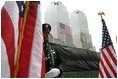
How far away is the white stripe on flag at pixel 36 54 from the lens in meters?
0.63

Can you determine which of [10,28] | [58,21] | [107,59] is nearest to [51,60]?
[10,28]

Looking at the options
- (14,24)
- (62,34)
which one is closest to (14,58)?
(14,24)

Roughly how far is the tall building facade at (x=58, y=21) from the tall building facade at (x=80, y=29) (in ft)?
5.25

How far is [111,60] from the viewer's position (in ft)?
5.21

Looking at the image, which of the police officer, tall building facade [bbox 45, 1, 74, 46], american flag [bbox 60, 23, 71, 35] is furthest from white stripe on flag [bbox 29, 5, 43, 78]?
american flag [bbox 60, 23, 71, 35]

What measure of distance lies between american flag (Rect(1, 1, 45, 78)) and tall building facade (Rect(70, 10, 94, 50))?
27.3 ft

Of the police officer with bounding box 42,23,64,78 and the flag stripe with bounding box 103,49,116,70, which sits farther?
the flag stripe with bounding box 103,49,116,70

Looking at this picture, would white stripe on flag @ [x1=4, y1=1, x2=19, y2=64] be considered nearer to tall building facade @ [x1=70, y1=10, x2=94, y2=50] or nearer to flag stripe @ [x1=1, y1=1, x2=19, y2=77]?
flag stripe @ [x1=1, y1=1, x2=19, y2=77]

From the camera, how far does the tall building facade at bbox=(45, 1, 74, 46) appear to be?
6680 millimetres

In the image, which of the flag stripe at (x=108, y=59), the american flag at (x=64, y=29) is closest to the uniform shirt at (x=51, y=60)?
the flag stripe at (x=108, y=59)

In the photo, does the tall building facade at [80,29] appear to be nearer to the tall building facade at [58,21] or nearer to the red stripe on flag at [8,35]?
the tall building facade at [58,21]

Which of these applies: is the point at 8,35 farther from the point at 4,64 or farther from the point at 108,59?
the point at 108,59

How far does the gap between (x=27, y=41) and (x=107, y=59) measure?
138cm

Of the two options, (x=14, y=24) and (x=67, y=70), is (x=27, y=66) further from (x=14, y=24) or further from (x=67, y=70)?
(x=67, y=70)
